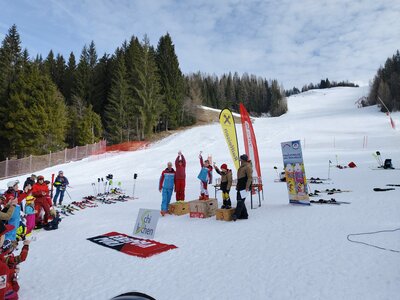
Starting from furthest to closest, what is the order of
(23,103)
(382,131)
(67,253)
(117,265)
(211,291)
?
(382,131), (23,103), (67,253), (117,265), (211,291)

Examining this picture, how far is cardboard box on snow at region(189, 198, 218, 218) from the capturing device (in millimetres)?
10047

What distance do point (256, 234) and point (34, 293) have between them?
15.4ft

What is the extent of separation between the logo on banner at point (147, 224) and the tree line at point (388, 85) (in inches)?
2435

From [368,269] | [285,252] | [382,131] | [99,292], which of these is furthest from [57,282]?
[382,131]

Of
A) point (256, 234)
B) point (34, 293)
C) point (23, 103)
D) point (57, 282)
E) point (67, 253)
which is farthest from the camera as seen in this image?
point (23, 103)

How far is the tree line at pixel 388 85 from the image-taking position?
62716 millimetres

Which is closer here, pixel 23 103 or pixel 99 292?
pixel 99 292

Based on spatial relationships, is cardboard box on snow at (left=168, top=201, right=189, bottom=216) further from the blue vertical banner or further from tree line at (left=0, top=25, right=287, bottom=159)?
tree line at (left=0, top=25, right=287, bottom=159)

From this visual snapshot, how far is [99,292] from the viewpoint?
472cm

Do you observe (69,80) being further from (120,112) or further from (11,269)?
(11,269)

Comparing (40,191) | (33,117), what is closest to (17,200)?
(40,191)

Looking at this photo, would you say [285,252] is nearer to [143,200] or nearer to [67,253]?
[67,253]

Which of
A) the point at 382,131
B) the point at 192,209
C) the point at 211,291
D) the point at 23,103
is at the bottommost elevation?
the point at 211,291

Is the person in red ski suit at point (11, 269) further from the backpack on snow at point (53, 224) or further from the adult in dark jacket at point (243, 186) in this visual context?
the adult in dark jacket at point (243, 186)
